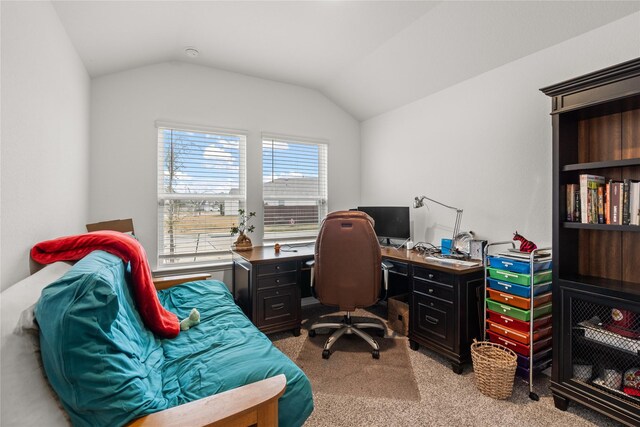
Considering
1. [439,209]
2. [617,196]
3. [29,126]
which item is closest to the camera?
[29,126]

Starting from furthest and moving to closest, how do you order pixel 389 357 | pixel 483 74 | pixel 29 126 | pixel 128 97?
pixel 128 97
pixel 483 74
pixel 389 357
pixel 29 126

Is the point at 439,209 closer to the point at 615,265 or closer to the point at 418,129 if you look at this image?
the point at 418,129

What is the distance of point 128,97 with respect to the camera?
2863 millimetres

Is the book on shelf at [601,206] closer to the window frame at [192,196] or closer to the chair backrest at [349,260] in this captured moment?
the chair backrest at [349,260]

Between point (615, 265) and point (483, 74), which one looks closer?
point (615, 265)

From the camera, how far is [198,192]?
3229 mm

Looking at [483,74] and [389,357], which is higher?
[483,74]

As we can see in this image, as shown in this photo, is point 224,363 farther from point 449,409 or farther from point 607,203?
point 607,203

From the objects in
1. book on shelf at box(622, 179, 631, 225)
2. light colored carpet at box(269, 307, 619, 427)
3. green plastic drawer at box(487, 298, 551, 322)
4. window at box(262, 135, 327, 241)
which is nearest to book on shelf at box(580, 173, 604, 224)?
book on shelf at box(622, 179, 631, 225)

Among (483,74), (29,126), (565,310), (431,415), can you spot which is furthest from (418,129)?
(29,126)

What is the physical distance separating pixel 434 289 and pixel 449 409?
820 mm

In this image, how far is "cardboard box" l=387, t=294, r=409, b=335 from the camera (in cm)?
283

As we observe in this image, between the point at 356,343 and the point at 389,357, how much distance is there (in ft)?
1.13

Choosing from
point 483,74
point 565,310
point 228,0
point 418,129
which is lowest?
point 565,310
